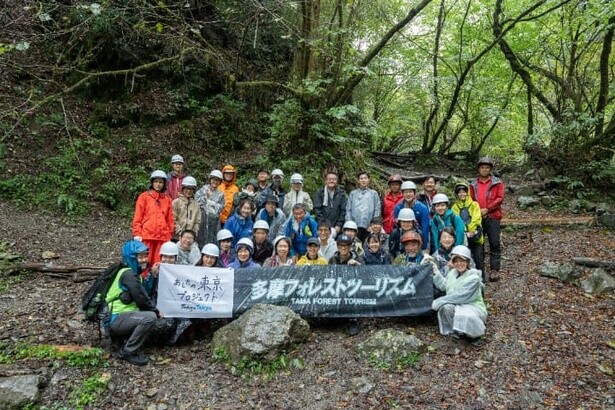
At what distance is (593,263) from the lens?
28.5 feet

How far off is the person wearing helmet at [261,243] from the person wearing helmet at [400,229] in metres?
2.22

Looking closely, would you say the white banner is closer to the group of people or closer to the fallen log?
the group of people

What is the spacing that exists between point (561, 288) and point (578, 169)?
7407 millimetres

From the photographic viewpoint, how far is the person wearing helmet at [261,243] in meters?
7.61

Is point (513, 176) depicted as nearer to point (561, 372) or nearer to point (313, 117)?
point (313, 117)

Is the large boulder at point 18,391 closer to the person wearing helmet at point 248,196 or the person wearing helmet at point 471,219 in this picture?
the person wearing helmet at point 248,196

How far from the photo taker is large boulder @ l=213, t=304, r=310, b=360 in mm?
6094

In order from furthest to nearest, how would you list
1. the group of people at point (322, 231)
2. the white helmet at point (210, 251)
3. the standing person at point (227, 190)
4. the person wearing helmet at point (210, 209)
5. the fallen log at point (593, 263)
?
1. the standing person at point (227, 190)
2. the person wearing helmet at point (210, 209)
3. the fallen log at point (593, 263)
4. the white helmet at point (210, 251)
5. the group of people at point (322, 231)

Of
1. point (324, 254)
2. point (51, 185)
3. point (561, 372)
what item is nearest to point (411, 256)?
point (324, 254)

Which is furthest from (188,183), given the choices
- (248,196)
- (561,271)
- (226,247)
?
(561,271)

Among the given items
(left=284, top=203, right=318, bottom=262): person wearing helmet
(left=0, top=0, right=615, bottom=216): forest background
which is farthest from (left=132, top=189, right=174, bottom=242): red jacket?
(left=0, top=0, right=615, bottom=216): forest background

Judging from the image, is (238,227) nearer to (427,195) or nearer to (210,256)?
(210,256)

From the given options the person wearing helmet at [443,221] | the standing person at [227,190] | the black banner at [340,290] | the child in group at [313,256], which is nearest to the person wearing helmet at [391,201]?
the person wearing helmet at [443,221]

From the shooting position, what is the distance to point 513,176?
17125 millimetres
